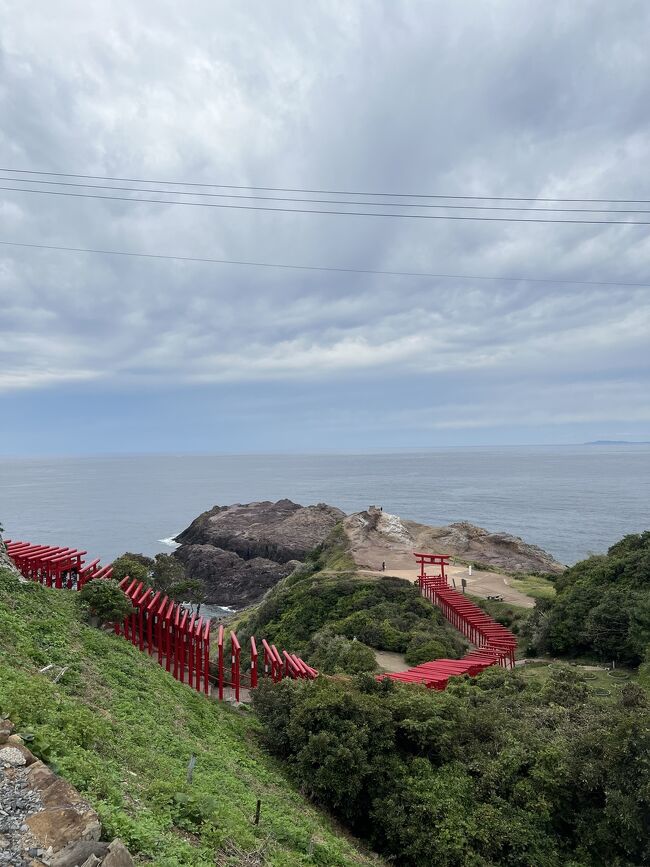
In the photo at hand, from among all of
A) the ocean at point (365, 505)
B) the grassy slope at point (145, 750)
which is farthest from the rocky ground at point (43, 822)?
the ocean at point (365, 505)

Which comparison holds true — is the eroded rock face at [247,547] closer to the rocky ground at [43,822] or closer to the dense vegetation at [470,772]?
the dense vegetation at [470,772]

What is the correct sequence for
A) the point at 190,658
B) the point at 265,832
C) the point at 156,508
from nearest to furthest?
the point at 265,832 → the point at 190,658 → the point at 156,508

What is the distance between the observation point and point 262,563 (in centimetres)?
6700

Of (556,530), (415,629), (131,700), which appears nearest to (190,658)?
(131,700)

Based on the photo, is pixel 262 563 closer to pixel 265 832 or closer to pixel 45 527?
pixel 45 527

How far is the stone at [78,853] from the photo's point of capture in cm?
484

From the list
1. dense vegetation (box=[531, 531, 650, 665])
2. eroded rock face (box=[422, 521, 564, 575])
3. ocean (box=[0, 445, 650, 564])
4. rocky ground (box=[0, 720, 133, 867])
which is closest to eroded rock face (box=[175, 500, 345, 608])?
ocean (box=[0, 445, 650, 564])

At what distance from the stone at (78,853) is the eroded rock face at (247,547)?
53.1 metres

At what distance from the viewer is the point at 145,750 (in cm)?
897

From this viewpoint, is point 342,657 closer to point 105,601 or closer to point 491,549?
point 105,601

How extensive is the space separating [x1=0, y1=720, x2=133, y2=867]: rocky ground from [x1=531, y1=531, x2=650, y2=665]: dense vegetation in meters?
21.1

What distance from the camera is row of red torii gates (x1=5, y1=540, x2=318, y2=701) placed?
17688mm

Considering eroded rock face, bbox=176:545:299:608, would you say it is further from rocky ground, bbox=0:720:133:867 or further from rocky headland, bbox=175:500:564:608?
rocky ground, bbox=0:720:133:867

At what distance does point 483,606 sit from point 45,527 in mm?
80083
